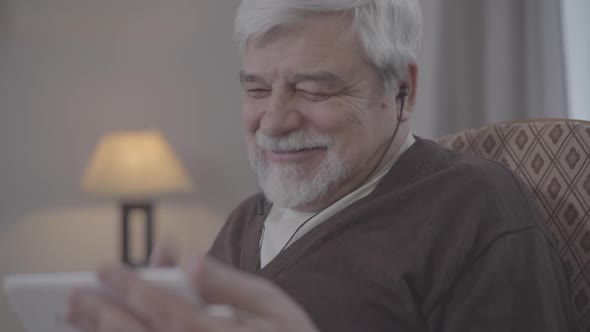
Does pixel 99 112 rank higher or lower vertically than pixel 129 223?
higher

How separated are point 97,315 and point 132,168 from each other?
6.23 feet

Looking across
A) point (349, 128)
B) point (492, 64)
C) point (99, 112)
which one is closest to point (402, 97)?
point (349, 128)

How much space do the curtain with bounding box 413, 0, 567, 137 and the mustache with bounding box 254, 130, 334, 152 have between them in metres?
1.06

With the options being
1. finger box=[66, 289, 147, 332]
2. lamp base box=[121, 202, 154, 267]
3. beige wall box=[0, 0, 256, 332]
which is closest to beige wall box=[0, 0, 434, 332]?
beige wall box=[0, 0, 256, 332]

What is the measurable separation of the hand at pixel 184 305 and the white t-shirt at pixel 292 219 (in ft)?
1.81

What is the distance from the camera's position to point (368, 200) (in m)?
1.01

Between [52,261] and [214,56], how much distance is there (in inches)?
47.6

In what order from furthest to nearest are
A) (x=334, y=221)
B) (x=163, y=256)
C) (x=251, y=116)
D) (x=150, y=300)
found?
(x=251, y=116) → (x=334, y=221) → (x=163, y=256) → (x=150, y=300)

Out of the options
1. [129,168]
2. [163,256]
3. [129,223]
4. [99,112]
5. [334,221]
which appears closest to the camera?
[163,256]

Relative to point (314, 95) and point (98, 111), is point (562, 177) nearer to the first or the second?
point (314, 95)

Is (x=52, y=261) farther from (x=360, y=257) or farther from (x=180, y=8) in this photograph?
(x=360, y=257)

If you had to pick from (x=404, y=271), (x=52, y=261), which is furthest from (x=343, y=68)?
(x=52, y=261)

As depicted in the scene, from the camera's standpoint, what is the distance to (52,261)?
8.92 feet

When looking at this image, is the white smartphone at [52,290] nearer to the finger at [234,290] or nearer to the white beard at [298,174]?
the finger at [234,290]
